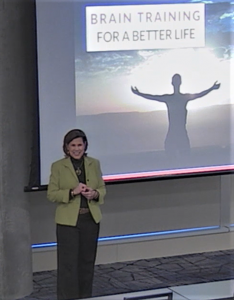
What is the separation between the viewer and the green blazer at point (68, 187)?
5188 mm

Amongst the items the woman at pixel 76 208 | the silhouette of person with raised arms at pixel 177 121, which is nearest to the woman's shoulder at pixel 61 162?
the woman at pixel 76 208

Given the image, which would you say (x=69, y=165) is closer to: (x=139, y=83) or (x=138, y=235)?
(x=139, y=83)

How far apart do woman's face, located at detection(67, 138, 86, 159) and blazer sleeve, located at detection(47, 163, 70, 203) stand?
181mm

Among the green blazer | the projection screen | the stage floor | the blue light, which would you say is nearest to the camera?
the green blazer

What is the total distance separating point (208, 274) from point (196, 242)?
49 centimetres

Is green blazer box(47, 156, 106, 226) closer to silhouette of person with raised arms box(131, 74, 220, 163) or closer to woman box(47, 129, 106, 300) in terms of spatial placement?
woman box(47, 129, 106, 300)

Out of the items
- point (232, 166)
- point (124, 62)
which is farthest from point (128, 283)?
point (124, 62)

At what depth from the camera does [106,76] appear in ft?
19.7

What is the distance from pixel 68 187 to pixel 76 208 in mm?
180

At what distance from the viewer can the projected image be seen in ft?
19.6

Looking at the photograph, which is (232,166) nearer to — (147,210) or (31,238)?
(147,210)

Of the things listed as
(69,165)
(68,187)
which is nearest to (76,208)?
(68,187)

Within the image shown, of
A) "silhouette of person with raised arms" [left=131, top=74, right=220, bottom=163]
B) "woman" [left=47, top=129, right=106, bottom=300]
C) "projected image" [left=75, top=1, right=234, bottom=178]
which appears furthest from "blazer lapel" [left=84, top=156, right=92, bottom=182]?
"silhouette of person with raised arms" [left=131, top=74, right=220, bottom=163]

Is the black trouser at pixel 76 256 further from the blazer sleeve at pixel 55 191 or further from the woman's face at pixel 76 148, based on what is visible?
the woman's face at pixel 76 148
